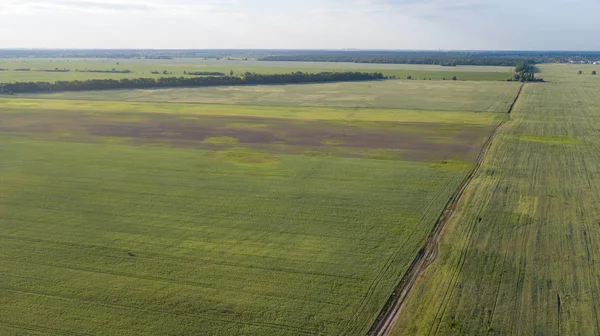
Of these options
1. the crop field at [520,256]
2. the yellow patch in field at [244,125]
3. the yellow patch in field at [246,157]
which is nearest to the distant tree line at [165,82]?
the yellow patch in field at [244,125]

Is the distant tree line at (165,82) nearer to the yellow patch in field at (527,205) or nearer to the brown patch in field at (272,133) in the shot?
the brown patch in field at (272,133)

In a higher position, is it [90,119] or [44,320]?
[90,119]

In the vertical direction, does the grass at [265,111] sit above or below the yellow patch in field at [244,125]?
above

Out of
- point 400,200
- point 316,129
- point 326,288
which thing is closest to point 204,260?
point 326,288

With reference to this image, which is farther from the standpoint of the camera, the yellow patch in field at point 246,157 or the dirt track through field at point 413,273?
the yellow patch in field at point 246,157

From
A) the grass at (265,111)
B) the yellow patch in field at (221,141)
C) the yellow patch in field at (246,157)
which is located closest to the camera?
the yellow patch in field at (246,157)

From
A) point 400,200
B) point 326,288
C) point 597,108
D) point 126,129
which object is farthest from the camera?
point 597,108

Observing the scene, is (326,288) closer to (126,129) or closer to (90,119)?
(126,129)
